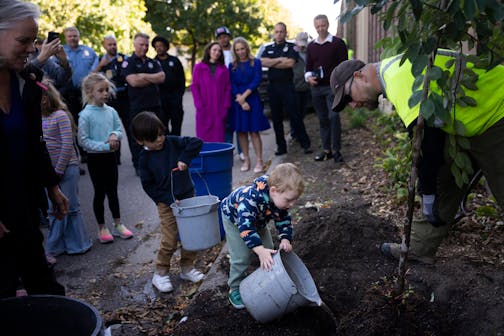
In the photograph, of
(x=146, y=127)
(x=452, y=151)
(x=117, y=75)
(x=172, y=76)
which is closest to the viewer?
(x=452, y=151)

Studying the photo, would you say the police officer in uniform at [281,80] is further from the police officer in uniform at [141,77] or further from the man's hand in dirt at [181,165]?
the man's hand in dirt at [181,165]

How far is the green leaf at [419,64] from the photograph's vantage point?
2.12 meters

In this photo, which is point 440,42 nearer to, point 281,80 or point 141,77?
point 141,77

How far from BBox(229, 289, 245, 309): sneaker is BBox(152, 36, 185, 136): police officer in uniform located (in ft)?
16.6

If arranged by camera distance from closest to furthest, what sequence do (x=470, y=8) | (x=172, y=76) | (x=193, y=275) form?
(x=470, y=8)
(x=193, y=275)
(x=172, y=76)

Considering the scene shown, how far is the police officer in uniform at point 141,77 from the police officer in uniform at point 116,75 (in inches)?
23.0

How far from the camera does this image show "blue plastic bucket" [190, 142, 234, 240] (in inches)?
178

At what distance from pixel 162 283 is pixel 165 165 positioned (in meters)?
0.95

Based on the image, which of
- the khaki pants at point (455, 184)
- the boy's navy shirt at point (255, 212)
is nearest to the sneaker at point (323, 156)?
the khaki pants at point (455, 184)

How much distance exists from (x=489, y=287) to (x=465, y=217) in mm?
1227

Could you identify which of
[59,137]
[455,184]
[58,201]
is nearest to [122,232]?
[59,137]

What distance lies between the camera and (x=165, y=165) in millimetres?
4004

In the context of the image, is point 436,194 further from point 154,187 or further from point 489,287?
point 154,187

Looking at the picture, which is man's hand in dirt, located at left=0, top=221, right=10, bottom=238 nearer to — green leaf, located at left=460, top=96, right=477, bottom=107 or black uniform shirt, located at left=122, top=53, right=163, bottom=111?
green leaf, located at left=460, top=96, right=477, bottom=107
